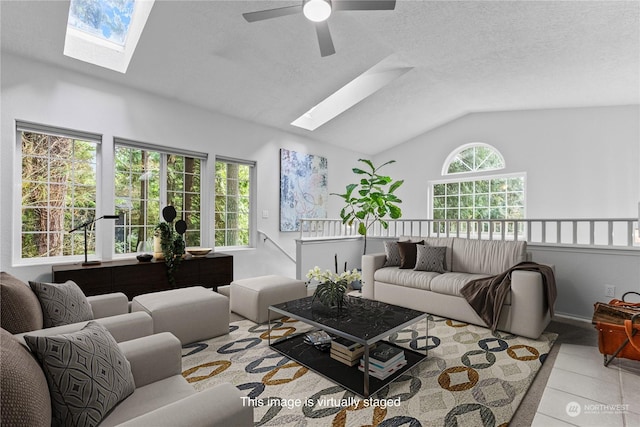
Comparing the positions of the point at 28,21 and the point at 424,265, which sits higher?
the point at 28,21

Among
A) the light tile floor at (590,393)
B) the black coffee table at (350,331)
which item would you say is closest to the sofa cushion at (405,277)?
the black coffee table at (350,331)

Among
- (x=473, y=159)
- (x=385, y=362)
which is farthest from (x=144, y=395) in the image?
(x=473, y=159)

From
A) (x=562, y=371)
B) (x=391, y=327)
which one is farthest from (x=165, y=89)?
(x=562, y=371)

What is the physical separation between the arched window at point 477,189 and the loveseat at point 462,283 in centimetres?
267

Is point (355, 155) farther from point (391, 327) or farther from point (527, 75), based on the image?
point (391, 327)

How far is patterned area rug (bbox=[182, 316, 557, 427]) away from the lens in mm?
1799

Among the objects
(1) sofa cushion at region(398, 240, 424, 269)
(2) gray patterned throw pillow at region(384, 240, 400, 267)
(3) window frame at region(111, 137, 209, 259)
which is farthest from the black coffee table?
(3) window frame at region(111, 137, 209, 259)

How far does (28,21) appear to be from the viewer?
283 centimetres

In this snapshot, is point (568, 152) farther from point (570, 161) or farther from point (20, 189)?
point (20, 189)

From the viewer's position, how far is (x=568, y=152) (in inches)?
207

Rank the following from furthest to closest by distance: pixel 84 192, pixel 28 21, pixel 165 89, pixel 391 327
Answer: pixel 165 89 < pixel 84 192 < pixel 28 21 < pixel 391 327

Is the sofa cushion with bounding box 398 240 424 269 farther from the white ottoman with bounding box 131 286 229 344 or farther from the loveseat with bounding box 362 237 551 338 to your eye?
the white ottoman with bounding box 131 286 229 344

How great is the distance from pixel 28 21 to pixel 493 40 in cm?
464

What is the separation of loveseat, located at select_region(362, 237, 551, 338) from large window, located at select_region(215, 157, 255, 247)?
2.21 m
